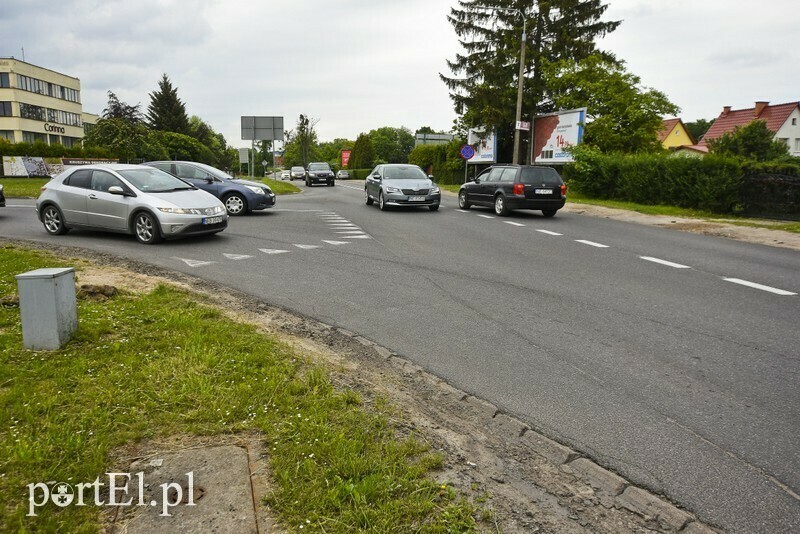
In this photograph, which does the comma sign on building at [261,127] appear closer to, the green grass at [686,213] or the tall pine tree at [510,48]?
the tall pine tree at [510,48]

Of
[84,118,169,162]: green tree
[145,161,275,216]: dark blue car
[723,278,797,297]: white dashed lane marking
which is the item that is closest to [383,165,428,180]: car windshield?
→ [145,161,275,216]: dark blue car

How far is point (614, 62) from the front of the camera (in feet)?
108

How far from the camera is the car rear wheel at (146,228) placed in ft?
35.0

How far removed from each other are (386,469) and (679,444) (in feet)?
6.05

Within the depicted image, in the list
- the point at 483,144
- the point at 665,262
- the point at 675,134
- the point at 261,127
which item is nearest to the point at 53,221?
the point at 665,262

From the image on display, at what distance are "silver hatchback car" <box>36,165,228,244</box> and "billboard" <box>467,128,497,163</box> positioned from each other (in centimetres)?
2783

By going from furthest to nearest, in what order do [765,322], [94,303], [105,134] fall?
1. [105,134]
2. [765,322]
3. [94,303]

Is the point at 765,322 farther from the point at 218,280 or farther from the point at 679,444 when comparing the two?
the point at 218,280

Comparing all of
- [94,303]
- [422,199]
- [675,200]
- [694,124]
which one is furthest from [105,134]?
[694,124]

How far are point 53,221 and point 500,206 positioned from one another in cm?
1247

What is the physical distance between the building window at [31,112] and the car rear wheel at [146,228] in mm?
70083

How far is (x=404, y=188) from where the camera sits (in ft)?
61.5

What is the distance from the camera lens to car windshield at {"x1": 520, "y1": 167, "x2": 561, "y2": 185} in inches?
666

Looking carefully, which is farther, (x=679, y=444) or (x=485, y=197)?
(x=485, y=197)
